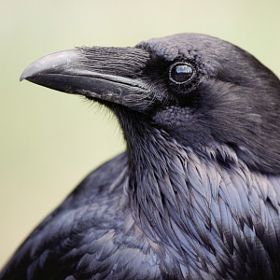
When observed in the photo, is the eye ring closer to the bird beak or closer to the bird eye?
the bird eye

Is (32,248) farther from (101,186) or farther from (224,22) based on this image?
(224,22)

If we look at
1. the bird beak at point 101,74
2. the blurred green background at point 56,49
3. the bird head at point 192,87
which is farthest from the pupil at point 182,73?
the blurred green background at point 56,49

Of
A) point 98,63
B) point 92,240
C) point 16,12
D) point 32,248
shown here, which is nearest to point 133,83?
point 98,63

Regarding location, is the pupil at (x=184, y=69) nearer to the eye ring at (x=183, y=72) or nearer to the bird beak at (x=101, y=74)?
the eye ring at (x=183, y=72)

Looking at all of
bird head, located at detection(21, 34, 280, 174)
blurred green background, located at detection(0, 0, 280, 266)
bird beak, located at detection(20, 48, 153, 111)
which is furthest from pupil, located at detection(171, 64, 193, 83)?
blurred green background, located at detection(0, 0, 280, 266)

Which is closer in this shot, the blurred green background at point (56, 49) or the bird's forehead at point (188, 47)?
the bird's forehead at point (188, 47)

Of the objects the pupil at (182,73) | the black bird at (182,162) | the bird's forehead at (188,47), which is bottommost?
the black bird at (182,162)
